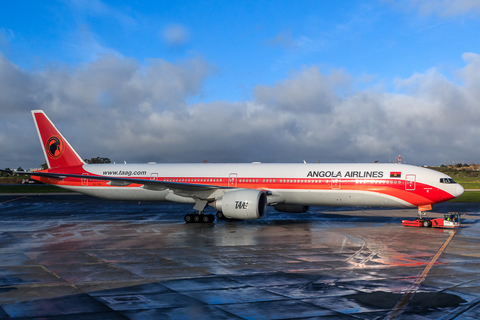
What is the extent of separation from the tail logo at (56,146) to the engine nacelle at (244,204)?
15.7 m

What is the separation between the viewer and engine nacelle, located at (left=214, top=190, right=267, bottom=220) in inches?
880

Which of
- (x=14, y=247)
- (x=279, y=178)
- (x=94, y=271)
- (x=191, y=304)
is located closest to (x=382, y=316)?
(x=191, y=304)

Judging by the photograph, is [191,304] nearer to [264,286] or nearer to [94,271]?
[264,286]

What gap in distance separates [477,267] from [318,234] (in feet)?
28.5

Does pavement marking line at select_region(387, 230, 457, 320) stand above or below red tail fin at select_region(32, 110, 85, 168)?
below

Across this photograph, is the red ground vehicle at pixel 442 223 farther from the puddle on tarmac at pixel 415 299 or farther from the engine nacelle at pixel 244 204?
the puddle on tarmac at pixel 415 299

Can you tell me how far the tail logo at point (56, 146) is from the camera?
31.2 meters

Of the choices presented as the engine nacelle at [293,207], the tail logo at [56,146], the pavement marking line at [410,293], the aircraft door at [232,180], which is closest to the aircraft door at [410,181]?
the engine nacelle at [293,207]

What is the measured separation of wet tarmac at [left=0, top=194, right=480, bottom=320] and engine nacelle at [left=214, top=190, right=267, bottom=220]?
38.5 inches

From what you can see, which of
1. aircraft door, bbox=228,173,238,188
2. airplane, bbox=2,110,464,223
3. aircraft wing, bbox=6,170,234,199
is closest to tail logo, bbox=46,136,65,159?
airplane, bbox=2,110,464,223

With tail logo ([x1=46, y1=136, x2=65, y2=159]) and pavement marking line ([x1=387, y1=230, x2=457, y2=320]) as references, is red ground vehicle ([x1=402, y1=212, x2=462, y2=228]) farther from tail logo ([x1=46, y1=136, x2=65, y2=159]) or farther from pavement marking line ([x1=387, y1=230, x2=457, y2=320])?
tail logo ([x1=46, y1=136, x2=65, y2=159])

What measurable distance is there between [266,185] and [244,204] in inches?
156

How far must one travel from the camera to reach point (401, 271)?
12.3 m

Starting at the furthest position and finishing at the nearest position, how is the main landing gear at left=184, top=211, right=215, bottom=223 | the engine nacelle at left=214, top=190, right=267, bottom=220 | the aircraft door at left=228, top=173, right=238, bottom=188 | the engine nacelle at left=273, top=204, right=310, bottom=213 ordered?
the engine nacelle at left=273, top=204, right=310, bottom=213 < the aircraft door at left=228, top=173, right=238, bottom=188 < the main landing gear at left=184, top=211, right=215, bottom=223 < the engine nacelle at left=214, top=190, right=267, bottom=220
